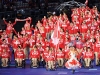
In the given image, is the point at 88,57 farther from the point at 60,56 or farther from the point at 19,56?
the point at 19,56

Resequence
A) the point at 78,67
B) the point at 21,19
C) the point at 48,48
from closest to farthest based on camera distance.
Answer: the point at 78,67 → the point at 48,48 → the point at 21,19

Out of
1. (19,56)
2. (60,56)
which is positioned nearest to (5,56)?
(19,56)

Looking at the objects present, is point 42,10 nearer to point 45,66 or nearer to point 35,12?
point 35,12

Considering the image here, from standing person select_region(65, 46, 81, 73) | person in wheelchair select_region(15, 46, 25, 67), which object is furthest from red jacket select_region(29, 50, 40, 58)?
standing person select_region(65, 46, 81, 73)

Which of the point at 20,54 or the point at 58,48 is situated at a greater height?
the point at 58,48

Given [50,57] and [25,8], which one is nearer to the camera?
[50,57]

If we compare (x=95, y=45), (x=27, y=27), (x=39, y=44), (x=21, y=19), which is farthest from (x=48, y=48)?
(x=21, y=19)

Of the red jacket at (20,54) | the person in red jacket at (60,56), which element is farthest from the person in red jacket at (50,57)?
the red jacket at (20,54)

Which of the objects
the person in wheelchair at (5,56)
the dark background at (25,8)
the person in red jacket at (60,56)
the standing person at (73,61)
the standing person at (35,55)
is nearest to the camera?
the standing person at (73,61)

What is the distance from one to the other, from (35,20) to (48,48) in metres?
12.0

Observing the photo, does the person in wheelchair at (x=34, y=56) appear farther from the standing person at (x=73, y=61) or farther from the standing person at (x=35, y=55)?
the standing person at (x=73, y=61)

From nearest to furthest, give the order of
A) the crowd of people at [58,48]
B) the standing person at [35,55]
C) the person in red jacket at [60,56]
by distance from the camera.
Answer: the crowd of people at [58,48], the person in red jacket at [60,56], the standing person at [35,55]

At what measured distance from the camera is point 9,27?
26.2 m

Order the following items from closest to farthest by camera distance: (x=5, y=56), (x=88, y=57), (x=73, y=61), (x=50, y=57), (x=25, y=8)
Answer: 1. (x=73, y=61)
2. (x=50, y=57)
3. (x=88, y=57)
4. (x=5, y=56)
5. (x=25, y=8)
